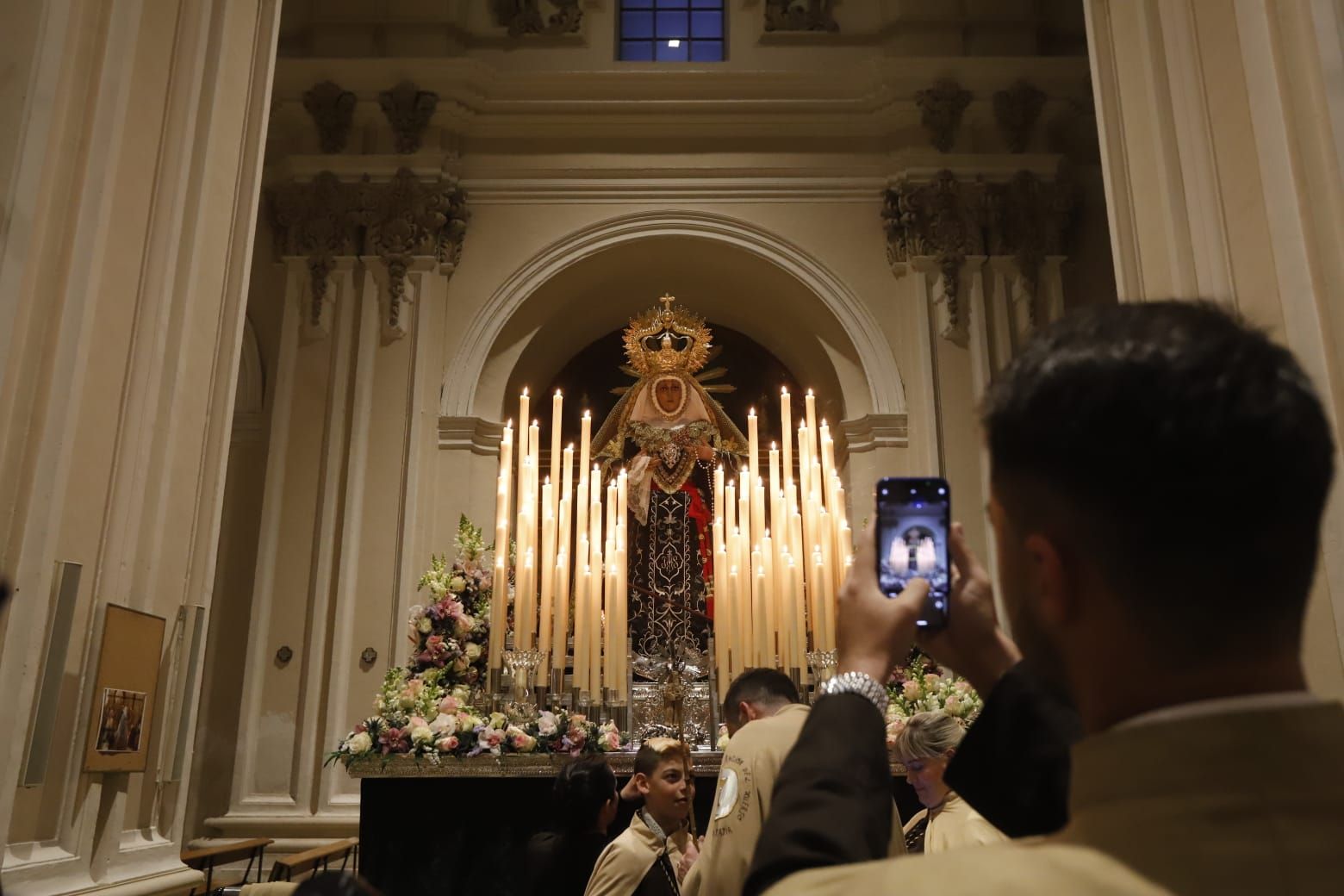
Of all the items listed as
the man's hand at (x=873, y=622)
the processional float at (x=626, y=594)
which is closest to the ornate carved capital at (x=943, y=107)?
the processional float at (x=626, y=594)

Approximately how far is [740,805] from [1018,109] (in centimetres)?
807

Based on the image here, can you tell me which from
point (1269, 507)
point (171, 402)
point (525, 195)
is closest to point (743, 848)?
point (171, 402)

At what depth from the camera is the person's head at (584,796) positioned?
14.1 ft

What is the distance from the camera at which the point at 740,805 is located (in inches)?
125

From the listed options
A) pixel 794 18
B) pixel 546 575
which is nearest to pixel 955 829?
pixel 546 575

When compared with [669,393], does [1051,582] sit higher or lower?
lower

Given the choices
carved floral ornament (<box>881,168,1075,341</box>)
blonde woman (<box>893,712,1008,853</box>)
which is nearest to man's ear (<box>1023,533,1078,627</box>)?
blonde woman (<box>893,712,1008,853</box>)

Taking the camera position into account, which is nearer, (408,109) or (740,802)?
(740,802)

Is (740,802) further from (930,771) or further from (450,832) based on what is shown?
(450,832)

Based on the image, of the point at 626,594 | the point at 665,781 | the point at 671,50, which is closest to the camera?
the point at 665,781

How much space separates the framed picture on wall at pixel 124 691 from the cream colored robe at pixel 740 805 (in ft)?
5.40

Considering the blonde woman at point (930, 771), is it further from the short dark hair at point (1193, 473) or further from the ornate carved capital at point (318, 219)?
the ornate carved capital at point (318, 219)

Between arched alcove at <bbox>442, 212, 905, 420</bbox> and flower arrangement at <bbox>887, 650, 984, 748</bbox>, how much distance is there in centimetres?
266

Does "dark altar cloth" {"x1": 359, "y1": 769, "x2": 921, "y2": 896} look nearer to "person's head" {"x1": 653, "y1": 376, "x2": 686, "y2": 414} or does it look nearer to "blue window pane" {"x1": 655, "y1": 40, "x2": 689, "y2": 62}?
"person's head" {"x1": 653, "y1": 376, "x2": 686, "y2": 414}
